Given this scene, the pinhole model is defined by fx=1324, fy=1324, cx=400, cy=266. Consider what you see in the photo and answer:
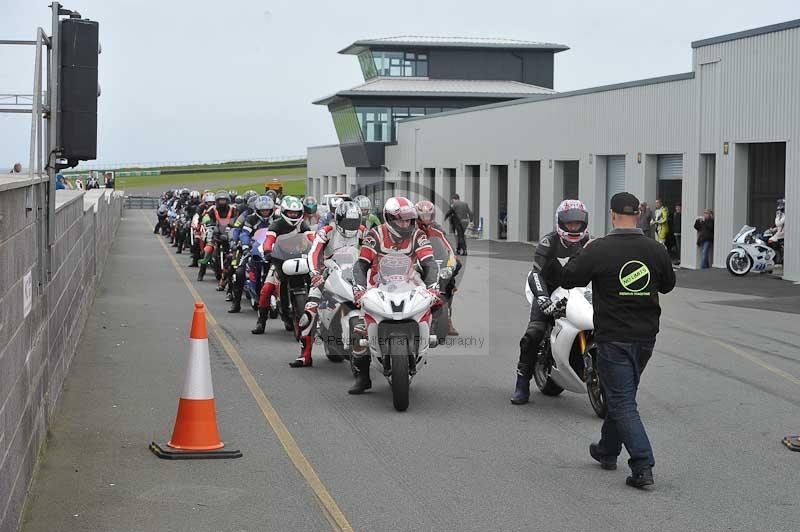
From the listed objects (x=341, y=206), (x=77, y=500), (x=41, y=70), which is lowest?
(x=77, y=500)

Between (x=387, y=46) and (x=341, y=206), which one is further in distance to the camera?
(x=387, y=46)

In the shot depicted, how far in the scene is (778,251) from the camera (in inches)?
1145

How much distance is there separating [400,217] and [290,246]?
13.6 ft

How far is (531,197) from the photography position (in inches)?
1988

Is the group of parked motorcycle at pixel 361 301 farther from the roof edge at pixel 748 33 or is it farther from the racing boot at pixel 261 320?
the roof edge at pixel 748 33

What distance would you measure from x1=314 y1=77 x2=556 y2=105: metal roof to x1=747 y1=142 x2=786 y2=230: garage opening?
44.0m

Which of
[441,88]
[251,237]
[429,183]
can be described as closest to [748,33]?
[251,237]

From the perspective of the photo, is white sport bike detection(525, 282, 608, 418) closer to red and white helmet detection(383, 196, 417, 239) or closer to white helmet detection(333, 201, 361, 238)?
red and white helmet detection(383, 196, 417, 239)

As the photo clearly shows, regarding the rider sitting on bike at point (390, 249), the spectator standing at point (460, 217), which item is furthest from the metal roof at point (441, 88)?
the rider sitting on bike at point (390, 249)

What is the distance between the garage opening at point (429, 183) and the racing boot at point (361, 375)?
49.5 m

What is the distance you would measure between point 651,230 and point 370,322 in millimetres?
25978

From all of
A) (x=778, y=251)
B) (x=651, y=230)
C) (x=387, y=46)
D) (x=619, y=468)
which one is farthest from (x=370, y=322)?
(x=387, y=46)

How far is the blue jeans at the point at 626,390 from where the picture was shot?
8.08 m

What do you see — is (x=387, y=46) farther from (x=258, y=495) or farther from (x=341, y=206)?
(x=258, y=495)
